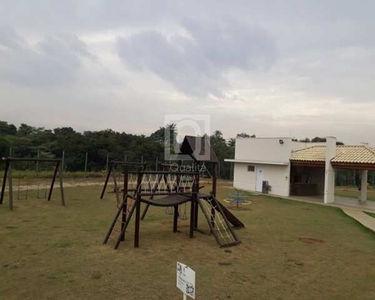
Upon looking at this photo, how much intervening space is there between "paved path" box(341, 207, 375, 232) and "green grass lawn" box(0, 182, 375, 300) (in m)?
0.42

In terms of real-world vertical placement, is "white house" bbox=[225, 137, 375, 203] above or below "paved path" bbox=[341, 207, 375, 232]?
above

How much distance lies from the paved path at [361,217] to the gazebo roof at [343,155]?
263 cm

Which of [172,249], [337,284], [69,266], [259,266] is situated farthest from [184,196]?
[337,284]

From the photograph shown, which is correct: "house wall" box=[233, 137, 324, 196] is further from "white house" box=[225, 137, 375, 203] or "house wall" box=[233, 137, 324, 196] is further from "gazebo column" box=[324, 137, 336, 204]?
"gazebo column" box=[324, 137, 336, 204]

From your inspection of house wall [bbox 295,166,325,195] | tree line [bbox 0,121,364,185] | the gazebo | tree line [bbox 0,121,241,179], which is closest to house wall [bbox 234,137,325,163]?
the gazebo

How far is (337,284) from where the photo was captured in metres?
5.35

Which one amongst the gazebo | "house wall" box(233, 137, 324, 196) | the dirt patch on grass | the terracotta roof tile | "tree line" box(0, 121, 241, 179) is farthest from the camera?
"tree line" box(0, 121, 241, 179)

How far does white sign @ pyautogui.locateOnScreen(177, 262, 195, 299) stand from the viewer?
3406 millimetres

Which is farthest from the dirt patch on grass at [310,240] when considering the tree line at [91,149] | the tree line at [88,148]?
the tree line at [91,149]

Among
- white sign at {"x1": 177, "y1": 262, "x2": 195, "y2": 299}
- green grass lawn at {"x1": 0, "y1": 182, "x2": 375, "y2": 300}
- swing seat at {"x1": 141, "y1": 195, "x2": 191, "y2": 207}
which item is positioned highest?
swing seat at {"x1": 141, "y1": 195, "x2": 191, "y2": 207}

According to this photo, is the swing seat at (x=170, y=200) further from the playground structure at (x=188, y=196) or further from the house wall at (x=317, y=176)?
the house wall at (x=317, y=176)

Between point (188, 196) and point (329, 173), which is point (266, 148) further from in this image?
point (188, 196)

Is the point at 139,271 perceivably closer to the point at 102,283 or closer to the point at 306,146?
the point at 102,283

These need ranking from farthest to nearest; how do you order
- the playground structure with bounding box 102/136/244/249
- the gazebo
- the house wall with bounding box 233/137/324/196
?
the house wall with bounding box 233/137/324/196, the gazebo, the playground structure with bounding box 102/136/244/249
